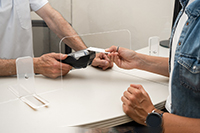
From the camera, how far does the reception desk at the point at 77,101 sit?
A: 2.71ft

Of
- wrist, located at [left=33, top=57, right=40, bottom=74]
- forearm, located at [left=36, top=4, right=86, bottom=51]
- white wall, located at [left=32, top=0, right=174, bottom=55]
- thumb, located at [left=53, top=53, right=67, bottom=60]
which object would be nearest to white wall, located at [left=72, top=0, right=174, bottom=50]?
white wall, located at [left=32, top=0, right=174, bottom=55]

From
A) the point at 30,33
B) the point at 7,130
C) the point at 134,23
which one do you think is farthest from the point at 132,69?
the point at 7,130

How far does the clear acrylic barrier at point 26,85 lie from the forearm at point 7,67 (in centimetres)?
3

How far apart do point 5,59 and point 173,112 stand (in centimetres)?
67

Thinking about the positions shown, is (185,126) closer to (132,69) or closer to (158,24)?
(132,69)

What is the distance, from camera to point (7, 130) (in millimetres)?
764

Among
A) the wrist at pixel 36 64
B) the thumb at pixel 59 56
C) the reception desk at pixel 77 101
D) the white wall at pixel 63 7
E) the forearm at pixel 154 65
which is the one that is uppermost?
the white wall at pixel 63 7

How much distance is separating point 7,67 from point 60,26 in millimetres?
312

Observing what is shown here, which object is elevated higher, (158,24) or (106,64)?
(158,24)

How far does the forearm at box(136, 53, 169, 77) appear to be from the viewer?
1260 mm

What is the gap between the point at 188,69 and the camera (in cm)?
77

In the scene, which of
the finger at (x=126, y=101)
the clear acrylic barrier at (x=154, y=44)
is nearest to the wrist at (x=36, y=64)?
the finger at (x=126, y=101)

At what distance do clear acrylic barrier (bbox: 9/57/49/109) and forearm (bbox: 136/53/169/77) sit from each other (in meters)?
0.56

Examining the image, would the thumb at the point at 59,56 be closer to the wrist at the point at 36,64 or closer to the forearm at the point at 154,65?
the wrist at the point at 36,64
